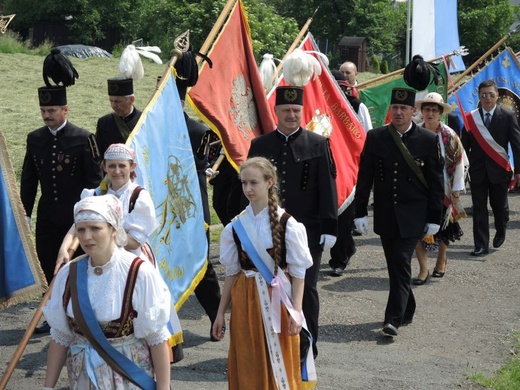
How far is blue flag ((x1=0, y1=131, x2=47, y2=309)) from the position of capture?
594 centimetres

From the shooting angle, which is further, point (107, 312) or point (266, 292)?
point (266, 292)

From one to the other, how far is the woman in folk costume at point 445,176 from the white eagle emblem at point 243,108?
5.41 ft

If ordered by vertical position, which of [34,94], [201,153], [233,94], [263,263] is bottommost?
[263,263]

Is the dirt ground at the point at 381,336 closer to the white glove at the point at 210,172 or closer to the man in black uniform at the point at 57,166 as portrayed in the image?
the man in black uniform at the point at 57,166

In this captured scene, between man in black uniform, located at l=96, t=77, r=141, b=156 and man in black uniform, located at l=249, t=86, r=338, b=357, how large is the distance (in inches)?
48.0

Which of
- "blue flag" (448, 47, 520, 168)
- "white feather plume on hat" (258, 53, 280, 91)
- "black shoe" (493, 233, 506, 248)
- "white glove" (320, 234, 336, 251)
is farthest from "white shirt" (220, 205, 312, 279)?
"blue flag" (448, 47, 520, 168)

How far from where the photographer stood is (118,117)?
7844 mm

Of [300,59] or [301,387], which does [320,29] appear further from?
[301,387]

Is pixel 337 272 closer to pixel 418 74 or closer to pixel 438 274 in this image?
pixel 438 274

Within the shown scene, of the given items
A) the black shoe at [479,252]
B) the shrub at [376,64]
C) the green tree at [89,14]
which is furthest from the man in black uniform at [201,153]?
the green tree at [89,14]

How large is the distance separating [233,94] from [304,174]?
1.90m

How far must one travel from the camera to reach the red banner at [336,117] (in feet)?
33.6

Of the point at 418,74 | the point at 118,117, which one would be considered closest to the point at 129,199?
the point at 118,117

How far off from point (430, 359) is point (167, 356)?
11.5ft
